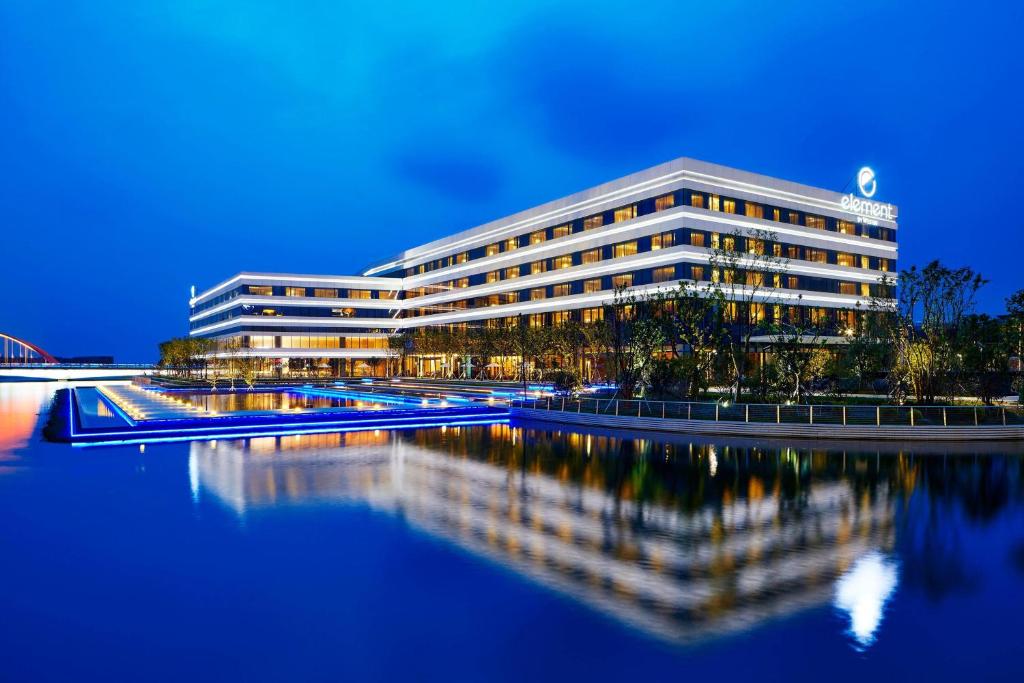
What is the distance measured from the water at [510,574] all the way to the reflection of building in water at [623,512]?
3.3 inches

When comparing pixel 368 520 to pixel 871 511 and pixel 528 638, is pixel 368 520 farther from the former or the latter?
pixel 871 511

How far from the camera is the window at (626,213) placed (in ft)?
233

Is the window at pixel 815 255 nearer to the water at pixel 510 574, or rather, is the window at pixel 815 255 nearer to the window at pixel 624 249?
the window at pixel 624 249

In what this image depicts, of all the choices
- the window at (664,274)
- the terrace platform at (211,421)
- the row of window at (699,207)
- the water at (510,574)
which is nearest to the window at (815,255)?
the row of window at (699,207)

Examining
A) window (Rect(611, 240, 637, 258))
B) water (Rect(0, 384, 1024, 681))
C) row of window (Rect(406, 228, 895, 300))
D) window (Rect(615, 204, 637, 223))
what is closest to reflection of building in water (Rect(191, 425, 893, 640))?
water (Rect(0, 384, 1024, 681))

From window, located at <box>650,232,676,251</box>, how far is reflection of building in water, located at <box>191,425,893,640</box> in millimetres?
41912

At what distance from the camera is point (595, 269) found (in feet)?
246

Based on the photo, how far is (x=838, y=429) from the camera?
3005 centimetres

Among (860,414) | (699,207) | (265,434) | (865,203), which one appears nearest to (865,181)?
(865,203)

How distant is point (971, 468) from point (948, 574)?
13770mm

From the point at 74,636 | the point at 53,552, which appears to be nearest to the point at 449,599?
the point at 74,636

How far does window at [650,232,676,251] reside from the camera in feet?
217

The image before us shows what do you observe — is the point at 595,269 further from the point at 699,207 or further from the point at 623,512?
the point at 623,512

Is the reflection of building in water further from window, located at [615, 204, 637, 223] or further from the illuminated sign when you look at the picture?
the illuminated sign
